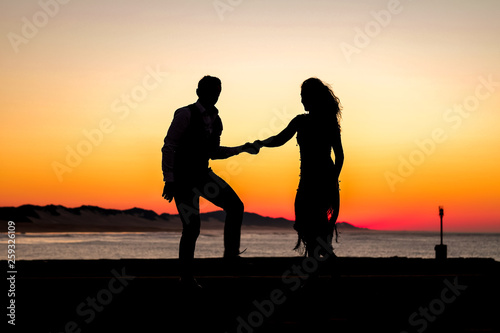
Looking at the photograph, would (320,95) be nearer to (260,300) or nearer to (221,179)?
(221,179)

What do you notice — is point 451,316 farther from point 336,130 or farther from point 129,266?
point 129,266

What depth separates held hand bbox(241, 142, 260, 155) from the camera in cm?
761

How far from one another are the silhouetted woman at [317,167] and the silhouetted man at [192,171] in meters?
0.84

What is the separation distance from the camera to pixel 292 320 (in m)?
4.79

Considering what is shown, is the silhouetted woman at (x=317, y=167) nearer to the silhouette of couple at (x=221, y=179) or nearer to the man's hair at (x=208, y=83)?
the silhouette of couple at (x=221, y=179)

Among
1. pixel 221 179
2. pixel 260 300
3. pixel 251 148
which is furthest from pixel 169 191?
pixel 260 300

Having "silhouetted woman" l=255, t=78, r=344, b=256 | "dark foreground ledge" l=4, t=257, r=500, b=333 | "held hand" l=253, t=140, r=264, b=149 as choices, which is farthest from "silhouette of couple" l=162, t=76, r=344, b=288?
"dark foreground ledge" l=4, t=257, r=500, b=333

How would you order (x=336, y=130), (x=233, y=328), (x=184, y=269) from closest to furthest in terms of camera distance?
(x=233, y=328)
(x=336, y=130)
(x=184, y=269)

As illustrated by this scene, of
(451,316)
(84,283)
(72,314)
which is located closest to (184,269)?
(84,283)

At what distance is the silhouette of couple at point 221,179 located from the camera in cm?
634

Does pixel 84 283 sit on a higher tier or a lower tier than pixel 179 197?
lower

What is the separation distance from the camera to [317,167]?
6.39m

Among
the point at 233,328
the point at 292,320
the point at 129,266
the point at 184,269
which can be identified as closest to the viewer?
the point at 233,328

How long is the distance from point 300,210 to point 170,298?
167cm
